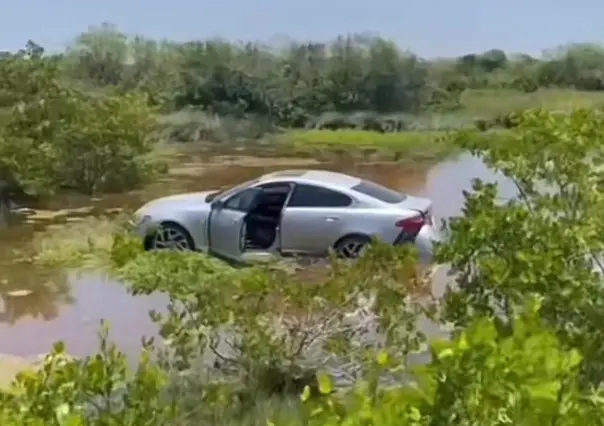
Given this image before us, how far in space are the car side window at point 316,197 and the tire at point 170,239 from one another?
369 mm

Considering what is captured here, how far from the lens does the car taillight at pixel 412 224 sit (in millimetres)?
3229

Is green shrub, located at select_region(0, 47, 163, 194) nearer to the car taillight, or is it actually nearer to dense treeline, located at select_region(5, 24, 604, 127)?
dense treeline, located at select_region(5, 24, 604, 127)

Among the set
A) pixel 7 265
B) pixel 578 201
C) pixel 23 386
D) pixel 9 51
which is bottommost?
pixel 7 265

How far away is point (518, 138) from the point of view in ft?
8.17

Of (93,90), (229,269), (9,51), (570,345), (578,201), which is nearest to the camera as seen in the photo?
(570,345)

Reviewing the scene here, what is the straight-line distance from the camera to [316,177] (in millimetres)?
3482

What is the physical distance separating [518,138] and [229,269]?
992 millimetres

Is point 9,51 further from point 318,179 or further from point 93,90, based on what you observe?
point 318,179

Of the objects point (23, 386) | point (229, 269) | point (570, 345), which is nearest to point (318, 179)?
point (229, 269)

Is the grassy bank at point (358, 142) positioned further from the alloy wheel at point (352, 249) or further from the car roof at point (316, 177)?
the alloy wheel at point (352, 249)

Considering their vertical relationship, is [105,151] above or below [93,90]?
below

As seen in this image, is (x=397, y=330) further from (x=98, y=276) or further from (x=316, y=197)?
(x=98, y=276)

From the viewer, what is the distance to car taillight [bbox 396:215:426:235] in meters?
3.23

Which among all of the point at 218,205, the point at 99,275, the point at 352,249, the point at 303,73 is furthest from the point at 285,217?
the point at 99,275
